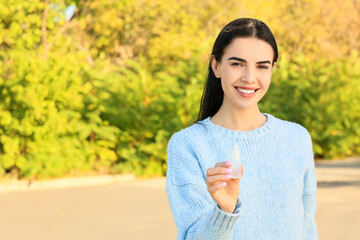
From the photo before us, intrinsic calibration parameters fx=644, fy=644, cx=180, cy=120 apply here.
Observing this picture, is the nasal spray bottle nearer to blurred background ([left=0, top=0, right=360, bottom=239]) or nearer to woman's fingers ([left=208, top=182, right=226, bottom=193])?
woman's fingers ([left=208, top=182, right=226, bottom=193])

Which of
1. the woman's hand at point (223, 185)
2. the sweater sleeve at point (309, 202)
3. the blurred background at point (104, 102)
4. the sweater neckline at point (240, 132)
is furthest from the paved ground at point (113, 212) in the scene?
the woman's hand at point (223, 185)

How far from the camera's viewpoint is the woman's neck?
2287 mm

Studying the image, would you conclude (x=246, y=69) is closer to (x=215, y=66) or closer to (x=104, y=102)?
(x=215, y=66)

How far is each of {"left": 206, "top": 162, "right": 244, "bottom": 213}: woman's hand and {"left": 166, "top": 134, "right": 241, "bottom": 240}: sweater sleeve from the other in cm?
5

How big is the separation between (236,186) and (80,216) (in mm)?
7127

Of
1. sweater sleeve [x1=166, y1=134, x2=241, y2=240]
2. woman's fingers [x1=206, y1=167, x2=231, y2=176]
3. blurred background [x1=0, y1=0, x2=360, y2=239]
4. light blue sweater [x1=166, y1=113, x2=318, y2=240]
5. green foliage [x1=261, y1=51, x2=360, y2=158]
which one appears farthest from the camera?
green foliage [x1=261, y1=51, x2=360, y2=158]

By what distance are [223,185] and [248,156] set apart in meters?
0.54

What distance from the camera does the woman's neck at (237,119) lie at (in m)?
2.29

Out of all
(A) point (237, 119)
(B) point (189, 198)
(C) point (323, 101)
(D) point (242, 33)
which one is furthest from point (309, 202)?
(C) point (323, 101)

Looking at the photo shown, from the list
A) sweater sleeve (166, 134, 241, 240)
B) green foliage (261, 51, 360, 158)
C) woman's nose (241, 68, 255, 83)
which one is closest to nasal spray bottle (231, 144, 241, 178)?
sweater sleeve (166, 134, 241, 240)

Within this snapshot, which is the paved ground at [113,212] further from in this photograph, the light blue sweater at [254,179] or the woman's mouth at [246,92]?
the woman's mouth at [246,92]

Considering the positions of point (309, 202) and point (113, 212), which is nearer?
point (309, 202)

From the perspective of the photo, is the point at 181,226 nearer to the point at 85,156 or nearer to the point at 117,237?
the point at 117,237

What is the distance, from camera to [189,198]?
6.84 ft
